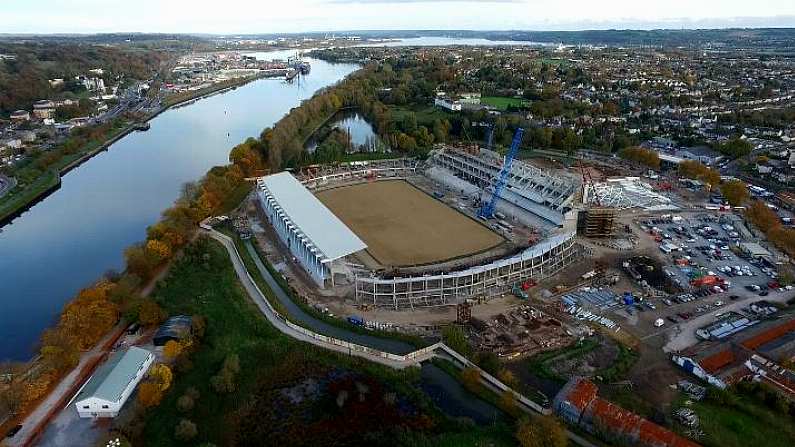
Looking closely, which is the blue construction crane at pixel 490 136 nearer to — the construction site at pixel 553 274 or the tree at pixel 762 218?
the construction site at pixel 553 274

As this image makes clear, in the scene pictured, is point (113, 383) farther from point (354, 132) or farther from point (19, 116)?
point (19, 116)

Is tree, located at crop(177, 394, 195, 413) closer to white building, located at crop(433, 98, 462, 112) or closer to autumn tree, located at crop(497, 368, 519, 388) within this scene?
autumn tree, located at crop(497, 368, 519, 388)

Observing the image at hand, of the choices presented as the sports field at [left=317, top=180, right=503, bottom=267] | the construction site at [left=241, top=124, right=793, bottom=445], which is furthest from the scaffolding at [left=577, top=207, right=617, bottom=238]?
the sports field at [left=317, top=180, right=503, bottom=267]

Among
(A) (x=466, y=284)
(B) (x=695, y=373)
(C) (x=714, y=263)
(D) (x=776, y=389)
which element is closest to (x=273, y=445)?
(A) (x=466, y=284)

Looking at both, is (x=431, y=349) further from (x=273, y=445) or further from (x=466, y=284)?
(x=273, y=445)

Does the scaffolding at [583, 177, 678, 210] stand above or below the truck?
above
